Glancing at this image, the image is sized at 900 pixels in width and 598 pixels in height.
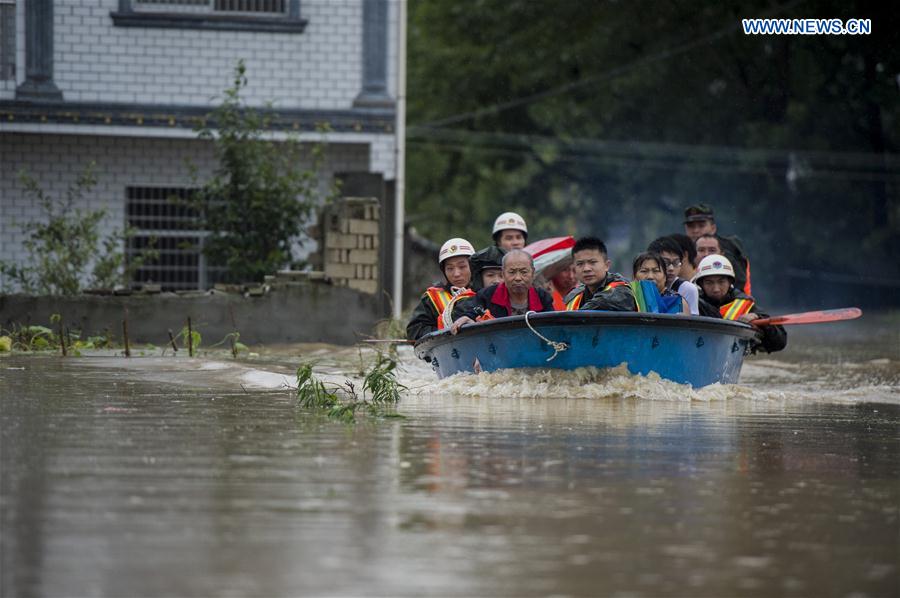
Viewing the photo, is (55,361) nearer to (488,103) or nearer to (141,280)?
(141,280)

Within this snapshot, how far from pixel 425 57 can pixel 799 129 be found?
12.9 m

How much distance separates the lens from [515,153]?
2127 inches

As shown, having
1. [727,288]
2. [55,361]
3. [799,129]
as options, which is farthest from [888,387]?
[799,129]

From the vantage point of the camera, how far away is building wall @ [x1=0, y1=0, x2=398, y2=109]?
2361 centimetres

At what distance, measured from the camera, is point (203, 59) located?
2389 cm

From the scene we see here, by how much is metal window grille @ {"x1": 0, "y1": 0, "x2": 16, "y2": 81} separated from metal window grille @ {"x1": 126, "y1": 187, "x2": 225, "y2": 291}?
245cm

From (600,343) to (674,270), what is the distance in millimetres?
2903

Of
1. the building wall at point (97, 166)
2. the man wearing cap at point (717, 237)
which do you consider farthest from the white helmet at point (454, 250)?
the building wall at point (97, 166)

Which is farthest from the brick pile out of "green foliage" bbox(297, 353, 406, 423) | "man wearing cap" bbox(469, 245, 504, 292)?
"green foliage" bbox(297, 353, 406, 423)

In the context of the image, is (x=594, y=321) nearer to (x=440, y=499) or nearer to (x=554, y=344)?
(x=554, y=344)

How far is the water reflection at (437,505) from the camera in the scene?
550cm

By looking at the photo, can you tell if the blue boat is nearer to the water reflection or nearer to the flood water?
the flood water

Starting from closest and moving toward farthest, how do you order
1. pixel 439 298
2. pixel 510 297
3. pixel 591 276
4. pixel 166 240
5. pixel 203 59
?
1. pixel 591 276
2. pixel 510 297
3. pixel 439 298
4. pixel 203 59
5. pixel 166 240

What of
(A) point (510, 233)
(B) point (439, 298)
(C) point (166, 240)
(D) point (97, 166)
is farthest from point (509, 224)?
(D) point (97, 166)
